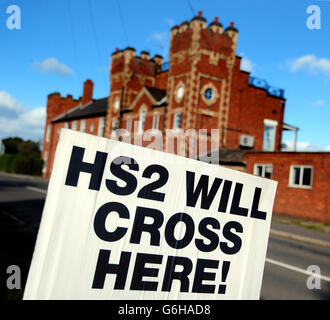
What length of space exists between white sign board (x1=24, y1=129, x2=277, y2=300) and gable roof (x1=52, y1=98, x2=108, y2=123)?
39.4 meters

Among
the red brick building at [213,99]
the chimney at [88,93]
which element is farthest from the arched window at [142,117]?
the chimney at [88,93]

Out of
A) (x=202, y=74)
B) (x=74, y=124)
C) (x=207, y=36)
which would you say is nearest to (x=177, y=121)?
(x=202, y=74)

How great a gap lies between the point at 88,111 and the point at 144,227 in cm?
4573

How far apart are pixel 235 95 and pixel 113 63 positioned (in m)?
16.8

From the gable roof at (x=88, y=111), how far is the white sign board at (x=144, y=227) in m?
39.4

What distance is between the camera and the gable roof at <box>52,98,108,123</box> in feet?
143

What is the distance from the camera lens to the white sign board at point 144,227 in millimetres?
2420

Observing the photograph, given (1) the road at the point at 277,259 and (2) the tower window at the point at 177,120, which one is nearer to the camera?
(1) the road at the point at 277,259

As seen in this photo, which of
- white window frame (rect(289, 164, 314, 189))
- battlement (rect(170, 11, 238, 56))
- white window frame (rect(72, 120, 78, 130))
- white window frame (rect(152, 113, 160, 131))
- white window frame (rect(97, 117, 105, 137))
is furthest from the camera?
white window frame (rect(72, 120, 78, 130))

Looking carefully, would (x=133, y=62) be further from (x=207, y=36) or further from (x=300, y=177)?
(x=300, y=177)

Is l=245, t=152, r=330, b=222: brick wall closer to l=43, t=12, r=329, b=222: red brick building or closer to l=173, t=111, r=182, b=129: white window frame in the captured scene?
l=43, t=12, r=329, b=222: red brick building

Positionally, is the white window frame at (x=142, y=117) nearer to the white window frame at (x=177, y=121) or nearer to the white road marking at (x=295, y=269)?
the white window frame at (x=177, y=121)

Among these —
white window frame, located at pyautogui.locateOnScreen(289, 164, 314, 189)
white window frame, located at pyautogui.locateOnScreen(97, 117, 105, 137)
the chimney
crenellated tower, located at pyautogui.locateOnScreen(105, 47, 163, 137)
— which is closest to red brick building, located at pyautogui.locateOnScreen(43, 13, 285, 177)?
crenellated tower, located at pyautogui.locateOnScreen(105, 47, 163, 137)

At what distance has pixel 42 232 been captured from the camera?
2.39 meters
